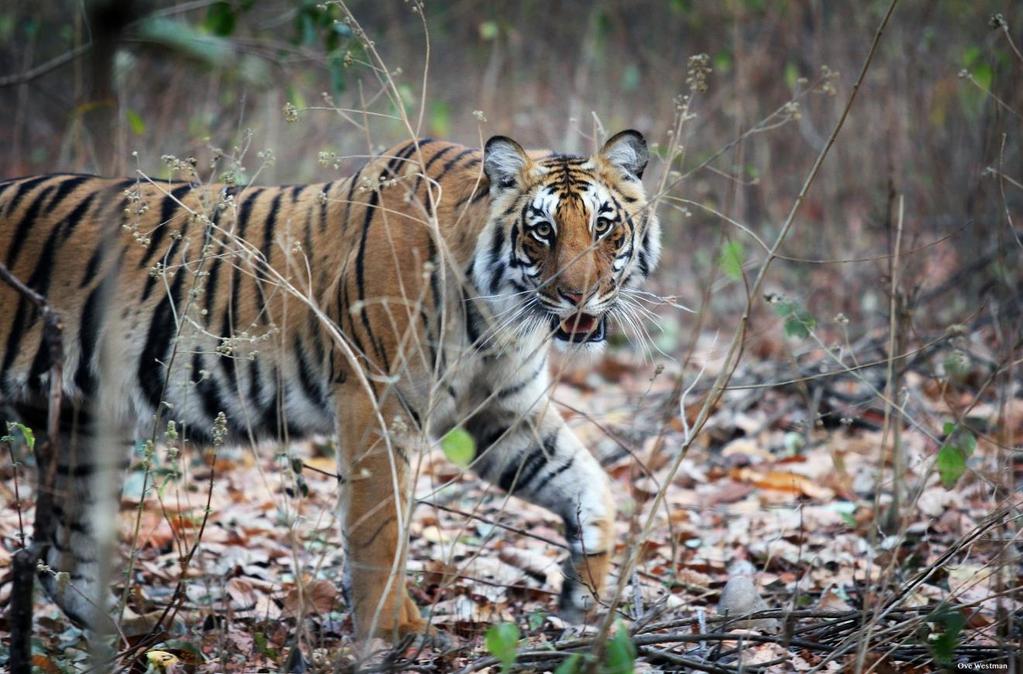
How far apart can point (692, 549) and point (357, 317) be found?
1.71 metres

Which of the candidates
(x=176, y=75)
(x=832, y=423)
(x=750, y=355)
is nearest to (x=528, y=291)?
(x=832, y=423)

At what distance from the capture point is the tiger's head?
3332 mm

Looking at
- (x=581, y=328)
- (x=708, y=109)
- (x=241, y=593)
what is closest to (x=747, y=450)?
(x=581, y=328)

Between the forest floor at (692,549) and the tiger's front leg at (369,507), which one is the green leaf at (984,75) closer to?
the forest floor at (692,549)

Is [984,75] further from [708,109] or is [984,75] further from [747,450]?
[708,109]

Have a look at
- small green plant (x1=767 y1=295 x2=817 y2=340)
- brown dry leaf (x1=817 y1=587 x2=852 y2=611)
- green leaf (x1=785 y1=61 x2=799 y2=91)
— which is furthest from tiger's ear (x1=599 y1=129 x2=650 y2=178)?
green leaf (x1=785 y1=61 x2=799 y2=91)

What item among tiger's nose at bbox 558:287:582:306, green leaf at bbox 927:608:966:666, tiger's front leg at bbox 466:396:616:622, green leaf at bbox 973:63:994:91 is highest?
green leaf at bbox 973:63:994:91

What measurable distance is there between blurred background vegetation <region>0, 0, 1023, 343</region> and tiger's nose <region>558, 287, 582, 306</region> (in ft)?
6.50

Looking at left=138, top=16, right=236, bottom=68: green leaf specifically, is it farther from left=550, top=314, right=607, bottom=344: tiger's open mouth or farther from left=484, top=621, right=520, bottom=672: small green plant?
left=484, top=621, right=520, bottom=672: small green plant

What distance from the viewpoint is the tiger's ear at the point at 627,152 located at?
3504 millimetres

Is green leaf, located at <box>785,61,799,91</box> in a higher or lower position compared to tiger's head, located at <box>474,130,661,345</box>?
higher

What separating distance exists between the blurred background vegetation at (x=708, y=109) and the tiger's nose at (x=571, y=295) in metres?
1.98

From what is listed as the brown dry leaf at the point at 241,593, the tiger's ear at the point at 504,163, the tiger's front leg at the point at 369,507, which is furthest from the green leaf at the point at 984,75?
the brown dry leaf at the point at 241,593

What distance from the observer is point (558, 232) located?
11.1ft
